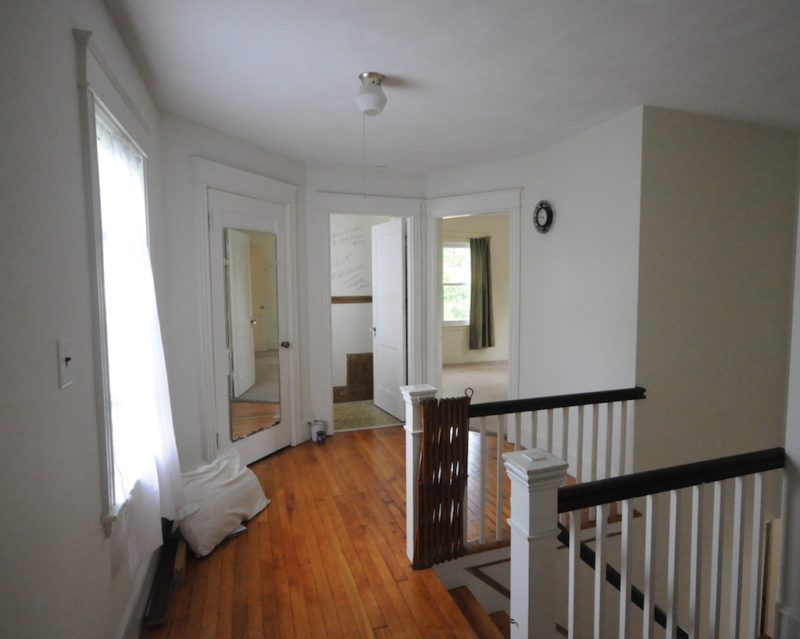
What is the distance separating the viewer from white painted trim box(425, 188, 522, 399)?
155 inches

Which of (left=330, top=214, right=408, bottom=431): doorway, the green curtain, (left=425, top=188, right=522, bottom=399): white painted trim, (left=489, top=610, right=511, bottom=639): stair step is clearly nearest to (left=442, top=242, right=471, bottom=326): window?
the green curtain

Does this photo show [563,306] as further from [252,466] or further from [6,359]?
[6,359]

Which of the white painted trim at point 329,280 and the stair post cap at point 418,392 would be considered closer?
the stair post cap at point 418,392

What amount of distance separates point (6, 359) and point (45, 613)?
2.15 ft

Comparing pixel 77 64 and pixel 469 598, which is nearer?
pixel 77 64

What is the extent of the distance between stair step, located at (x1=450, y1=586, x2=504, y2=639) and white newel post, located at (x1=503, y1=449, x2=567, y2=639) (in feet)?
2.79

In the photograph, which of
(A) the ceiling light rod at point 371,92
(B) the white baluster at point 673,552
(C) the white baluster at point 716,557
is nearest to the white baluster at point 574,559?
(B) the white baluster at point 673,552

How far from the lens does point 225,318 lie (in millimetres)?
3264

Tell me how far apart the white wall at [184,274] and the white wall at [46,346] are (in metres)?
1.34

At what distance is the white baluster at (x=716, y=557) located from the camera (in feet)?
5.08

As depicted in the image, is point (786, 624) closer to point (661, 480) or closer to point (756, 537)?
point (756, 537)

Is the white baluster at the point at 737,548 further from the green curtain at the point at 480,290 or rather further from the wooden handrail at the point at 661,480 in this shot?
the green curtain at the point at 480,290

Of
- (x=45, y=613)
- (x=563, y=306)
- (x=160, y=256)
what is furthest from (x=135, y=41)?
(x=563, y=306)

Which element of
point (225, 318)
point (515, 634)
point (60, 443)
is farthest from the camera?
point (225, 318)
